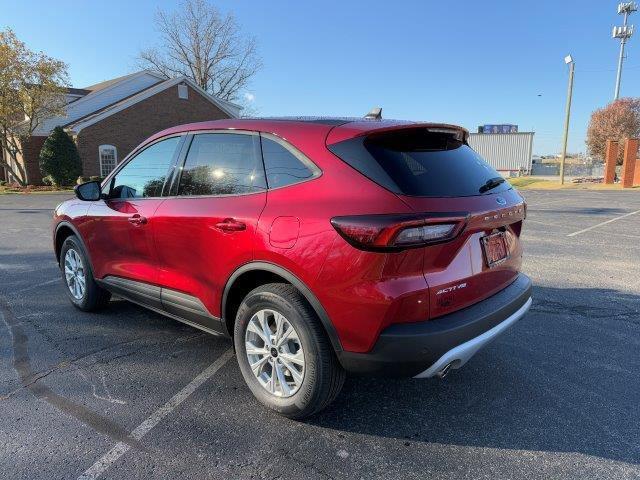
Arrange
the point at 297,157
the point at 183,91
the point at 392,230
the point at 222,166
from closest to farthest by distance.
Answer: the point at 392,230 < the point at 297,157 < the point at 222,166 < the point at 183,91

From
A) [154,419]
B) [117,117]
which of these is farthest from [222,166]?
[117,117]

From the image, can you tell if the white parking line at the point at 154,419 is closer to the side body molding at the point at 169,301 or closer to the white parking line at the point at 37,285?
the side body molding at the point at 169,301

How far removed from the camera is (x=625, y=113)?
45.0 meters

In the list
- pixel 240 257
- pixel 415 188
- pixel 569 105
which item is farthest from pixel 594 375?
pixel 569 105

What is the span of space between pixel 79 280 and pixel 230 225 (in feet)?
8.74

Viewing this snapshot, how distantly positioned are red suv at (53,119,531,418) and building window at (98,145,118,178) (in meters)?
27.9

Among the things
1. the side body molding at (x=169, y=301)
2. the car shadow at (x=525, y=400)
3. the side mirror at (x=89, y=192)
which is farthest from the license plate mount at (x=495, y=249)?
the side mirror at (x=89, y=192)

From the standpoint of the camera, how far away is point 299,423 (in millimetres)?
2844

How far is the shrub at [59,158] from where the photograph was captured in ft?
83.6

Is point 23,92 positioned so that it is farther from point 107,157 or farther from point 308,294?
point 308,294

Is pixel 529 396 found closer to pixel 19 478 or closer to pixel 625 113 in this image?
pixel 19 478

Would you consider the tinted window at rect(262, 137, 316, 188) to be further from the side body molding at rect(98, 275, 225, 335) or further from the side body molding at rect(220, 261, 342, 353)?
the side body molding at rect(98, 275, 225, 335)

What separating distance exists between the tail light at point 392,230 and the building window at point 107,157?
29.2 metres

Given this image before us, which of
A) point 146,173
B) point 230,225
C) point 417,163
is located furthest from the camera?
point 146,173
